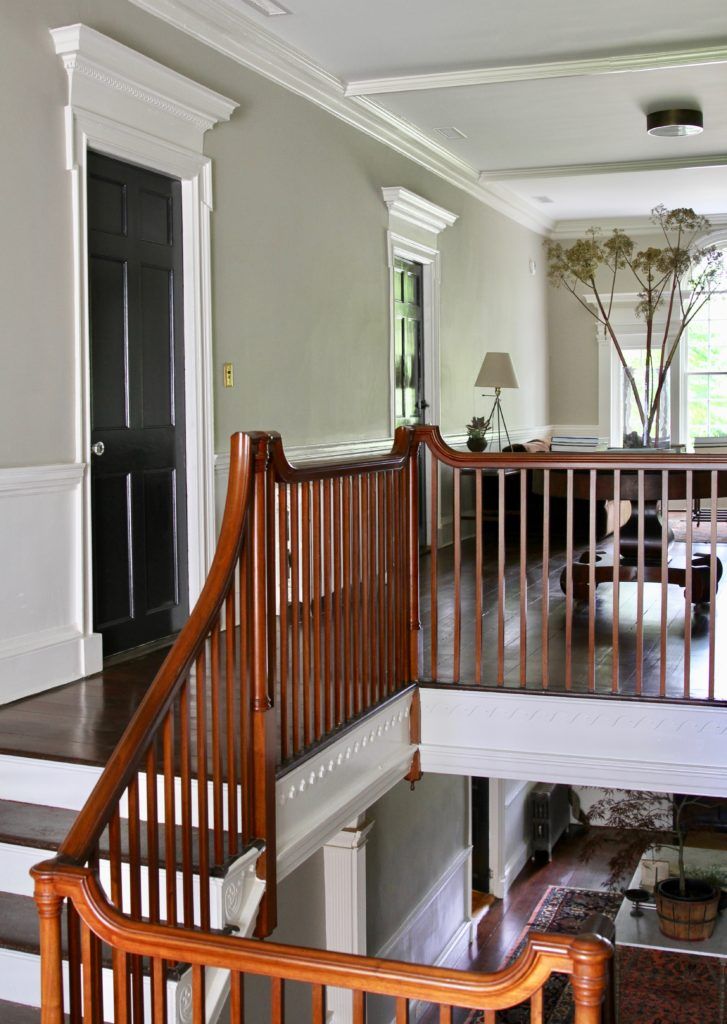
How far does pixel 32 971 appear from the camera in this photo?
109 inches

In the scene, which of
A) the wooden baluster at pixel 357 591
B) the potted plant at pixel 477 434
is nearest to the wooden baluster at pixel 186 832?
the wooden baluster at pixel 357 591

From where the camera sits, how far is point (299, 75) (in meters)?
5.93

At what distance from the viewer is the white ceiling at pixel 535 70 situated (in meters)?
5.25

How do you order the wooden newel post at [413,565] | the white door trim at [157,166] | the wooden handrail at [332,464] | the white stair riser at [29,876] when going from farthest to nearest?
the wooden newel post at [413,565], the white door trim at [157,166], the wooden handrail at [332,464], the white stair riser at [29,876]

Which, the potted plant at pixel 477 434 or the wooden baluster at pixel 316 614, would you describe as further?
the potted plant at pixel 477 434

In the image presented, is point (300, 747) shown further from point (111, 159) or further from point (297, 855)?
point (111, 159)

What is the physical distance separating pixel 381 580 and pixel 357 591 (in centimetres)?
20

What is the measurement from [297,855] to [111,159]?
277 cm

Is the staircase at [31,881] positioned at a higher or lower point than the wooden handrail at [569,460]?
lower


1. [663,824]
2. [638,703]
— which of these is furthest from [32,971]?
[663,824]

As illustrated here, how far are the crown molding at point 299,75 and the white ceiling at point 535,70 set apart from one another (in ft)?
0.19

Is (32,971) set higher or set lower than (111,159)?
lower

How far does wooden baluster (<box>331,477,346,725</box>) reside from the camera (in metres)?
3.73

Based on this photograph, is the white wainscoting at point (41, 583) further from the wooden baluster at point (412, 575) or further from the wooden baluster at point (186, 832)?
the wooden baluster at point (186, 832)
